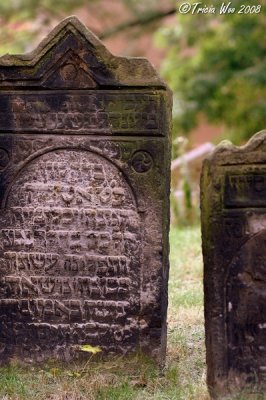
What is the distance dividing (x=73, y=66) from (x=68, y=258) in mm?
1055

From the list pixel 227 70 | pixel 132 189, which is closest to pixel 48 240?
pixel 132 189

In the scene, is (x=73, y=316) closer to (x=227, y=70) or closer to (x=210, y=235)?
(x=210, y=235)

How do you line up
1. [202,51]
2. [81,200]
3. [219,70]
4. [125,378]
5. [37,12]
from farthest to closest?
[37,12] < [202,51] < [219,70] < [81,200] < [125,378]

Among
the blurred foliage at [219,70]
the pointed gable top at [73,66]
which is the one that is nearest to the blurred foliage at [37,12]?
the blurred foliage at [219,70]

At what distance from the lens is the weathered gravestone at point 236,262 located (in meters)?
4.75

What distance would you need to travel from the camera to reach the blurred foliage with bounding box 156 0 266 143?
16.1 meters

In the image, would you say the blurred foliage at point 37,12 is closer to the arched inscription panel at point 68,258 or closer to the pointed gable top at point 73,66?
the pointed gable top at point 73,66

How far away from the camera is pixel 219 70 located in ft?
54.1

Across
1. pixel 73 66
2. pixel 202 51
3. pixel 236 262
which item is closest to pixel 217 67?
pixel 202 51

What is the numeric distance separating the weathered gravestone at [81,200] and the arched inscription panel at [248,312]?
65 cm

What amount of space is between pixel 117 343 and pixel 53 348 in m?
0.36

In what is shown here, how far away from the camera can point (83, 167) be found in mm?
5363

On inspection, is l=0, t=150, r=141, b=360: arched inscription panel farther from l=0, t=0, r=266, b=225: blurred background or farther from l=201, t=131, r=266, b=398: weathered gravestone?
l=0, t=0, r=266, b=225: blurred background

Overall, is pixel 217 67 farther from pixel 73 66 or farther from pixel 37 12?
pixel 73 66
